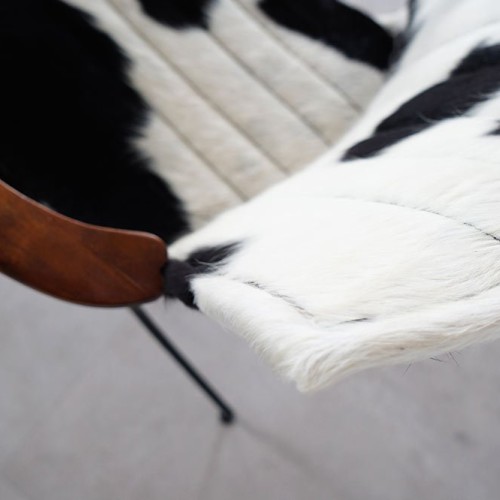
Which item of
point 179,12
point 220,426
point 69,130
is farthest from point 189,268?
point 220,426

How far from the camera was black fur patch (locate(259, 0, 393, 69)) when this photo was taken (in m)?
0.59

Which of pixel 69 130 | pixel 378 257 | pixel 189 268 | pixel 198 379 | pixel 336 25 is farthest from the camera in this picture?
pixel 198 379

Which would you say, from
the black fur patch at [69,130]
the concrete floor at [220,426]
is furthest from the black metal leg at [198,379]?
the black fur patch at [69,130]

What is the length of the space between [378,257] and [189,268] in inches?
5.9

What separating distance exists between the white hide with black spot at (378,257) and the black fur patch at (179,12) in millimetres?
282

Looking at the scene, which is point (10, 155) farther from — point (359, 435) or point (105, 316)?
point (359, 435)

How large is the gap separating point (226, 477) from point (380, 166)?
2.04ft

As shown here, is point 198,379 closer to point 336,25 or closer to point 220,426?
point 220,426

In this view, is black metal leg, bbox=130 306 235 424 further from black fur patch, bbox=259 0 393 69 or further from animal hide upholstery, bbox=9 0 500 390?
black fur patch, bbox=259 0 393 69

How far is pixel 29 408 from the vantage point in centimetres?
86

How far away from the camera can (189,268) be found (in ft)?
1.20

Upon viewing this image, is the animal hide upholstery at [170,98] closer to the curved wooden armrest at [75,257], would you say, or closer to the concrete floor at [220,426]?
the curved wooden armrest at [75,257]

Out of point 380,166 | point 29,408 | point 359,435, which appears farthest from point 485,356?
point 29,408

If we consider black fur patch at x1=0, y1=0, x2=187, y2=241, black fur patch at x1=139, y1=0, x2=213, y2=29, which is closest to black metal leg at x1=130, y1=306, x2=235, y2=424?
black fur patch at x1=0, y1=0, x2=187, y2=241
